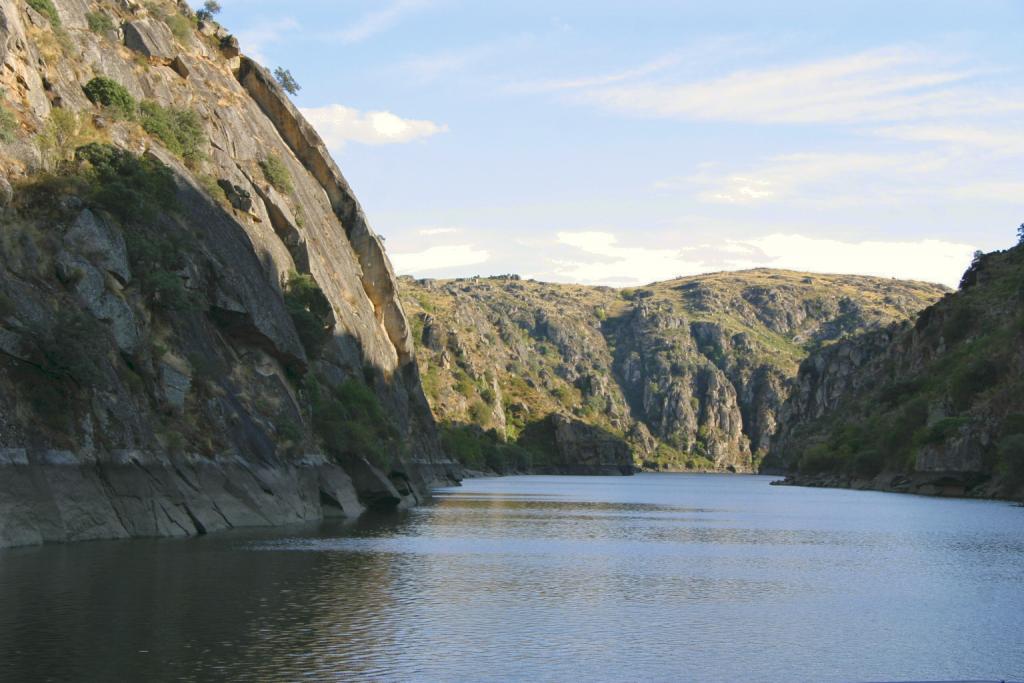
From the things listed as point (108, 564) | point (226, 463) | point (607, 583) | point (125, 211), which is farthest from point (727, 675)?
point (125, 211)

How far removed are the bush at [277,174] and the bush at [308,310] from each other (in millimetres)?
10072

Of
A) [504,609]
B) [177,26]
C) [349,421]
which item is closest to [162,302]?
[349,421]

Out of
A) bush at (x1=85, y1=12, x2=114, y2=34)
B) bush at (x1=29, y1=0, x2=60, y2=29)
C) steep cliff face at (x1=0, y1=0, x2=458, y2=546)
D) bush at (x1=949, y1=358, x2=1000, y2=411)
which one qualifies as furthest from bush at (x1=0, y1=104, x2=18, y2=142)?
bush at (x1=949, y1=358, x2=1000, y2=411)

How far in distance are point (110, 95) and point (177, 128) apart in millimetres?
8712

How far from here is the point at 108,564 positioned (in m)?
43.9

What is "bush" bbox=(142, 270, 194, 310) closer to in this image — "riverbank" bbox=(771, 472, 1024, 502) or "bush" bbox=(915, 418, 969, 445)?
"riverbank" bbox=(771, 472, 1024, 502)

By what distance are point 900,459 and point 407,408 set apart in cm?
7125

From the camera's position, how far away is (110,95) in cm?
7788

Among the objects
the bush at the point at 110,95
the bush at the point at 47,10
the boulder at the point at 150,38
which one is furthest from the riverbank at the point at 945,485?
the bush at the point at 47,10

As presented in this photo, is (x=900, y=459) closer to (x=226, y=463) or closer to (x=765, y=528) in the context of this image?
(x=765, y=528)

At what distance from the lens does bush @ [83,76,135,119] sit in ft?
253

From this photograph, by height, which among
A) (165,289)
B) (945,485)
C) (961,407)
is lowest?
(945,485)

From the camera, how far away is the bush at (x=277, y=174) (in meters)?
103

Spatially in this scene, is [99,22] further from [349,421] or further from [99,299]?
[99,299]
